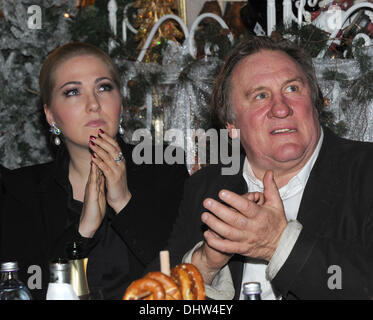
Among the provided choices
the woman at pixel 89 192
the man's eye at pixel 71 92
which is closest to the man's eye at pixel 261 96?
the woman at pixel 89 192

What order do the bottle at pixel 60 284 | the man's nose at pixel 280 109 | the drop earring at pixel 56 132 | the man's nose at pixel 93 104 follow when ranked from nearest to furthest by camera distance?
the bottle at pixel 60 284
the man's nose at pixel 280 109
the man's nose at pixel 93 104
the drop earring at pixel 56 132

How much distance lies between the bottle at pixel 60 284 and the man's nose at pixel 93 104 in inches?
48.1

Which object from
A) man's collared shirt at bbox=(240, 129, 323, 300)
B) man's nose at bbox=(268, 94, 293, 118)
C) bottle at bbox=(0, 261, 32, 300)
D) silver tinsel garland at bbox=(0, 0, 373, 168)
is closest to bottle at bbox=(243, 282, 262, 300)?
bottle at bbox=(0, 261, 32, 300)

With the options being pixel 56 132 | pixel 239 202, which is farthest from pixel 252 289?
pixel 56 132

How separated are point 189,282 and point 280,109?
2.98ft

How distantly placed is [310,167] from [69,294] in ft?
3.52

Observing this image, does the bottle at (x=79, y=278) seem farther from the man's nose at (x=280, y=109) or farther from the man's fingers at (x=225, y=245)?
→ the man's nose at (x=280, y=109)

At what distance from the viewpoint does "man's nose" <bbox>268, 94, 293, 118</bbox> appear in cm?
186

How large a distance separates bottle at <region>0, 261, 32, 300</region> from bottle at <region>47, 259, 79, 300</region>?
0.10 metres

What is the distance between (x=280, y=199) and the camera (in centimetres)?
141

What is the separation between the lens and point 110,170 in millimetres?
2211

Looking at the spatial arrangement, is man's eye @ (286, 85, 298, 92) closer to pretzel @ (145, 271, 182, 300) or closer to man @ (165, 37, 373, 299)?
man @ (165, 37, 373, 299)

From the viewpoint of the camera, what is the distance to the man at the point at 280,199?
1384 millimetres
